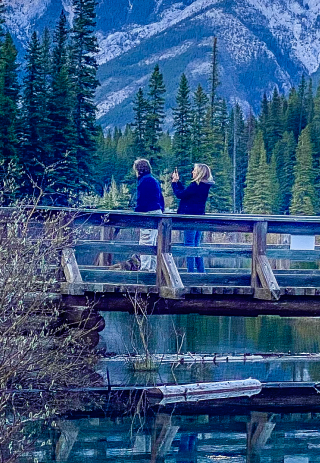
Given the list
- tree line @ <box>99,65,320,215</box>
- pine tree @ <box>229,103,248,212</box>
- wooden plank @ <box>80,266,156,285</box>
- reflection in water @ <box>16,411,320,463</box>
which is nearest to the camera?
reflection in water @ <box>16,411,320,463</box>

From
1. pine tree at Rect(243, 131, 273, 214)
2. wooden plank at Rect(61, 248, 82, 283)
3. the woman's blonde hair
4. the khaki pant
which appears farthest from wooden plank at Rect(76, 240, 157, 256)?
pine tree at Rect(243, 131, 273, 214)

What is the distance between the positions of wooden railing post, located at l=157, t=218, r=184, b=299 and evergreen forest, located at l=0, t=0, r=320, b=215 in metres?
1.32

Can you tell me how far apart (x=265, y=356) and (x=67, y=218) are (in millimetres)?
6211

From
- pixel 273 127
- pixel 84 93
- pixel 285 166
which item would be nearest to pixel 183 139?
pixel 84 93

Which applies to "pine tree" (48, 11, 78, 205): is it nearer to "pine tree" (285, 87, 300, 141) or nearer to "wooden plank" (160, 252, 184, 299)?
"wooden plank" (160, 252, 184, 299)

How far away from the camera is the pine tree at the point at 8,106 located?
41.3m

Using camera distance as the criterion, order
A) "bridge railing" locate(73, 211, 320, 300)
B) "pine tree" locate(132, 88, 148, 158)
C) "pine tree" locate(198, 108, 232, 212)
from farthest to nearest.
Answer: "pine tree" locate(198, 108, 232, 212)
"pine tree" locate(132, 88, 148, 158)
"bridge railing" locate(73, 211, 320, 300)

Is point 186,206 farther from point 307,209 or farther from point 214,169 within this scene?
point 307,209

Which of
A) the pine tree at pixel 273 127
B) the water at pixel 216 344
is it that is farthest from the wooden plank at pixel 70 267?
the pine tree at pixel 273 127

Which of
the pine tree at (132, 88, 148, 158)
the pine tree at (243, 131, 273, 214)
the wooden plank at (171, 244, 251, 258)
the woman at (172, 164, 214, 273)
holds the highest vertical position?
the pine tree at (132, 88, 148, 158)

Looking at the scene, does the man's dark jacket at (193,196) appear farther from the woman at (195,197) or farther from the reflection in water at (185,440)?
the reflection in water at (185,440)

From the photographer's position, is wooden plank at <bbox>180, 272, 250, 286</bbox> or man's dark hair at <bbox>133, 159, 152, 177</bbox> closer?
wooden plank at <bbox>180, 272, 250, 286</bbox>

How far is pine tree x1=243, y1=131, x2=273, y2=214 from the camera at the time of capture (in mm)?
80000

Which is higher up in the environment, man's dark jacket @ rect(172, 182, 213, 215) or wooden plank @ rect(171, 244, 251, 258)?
man's dark jacket @ rect(172, 182, 213, 215)
